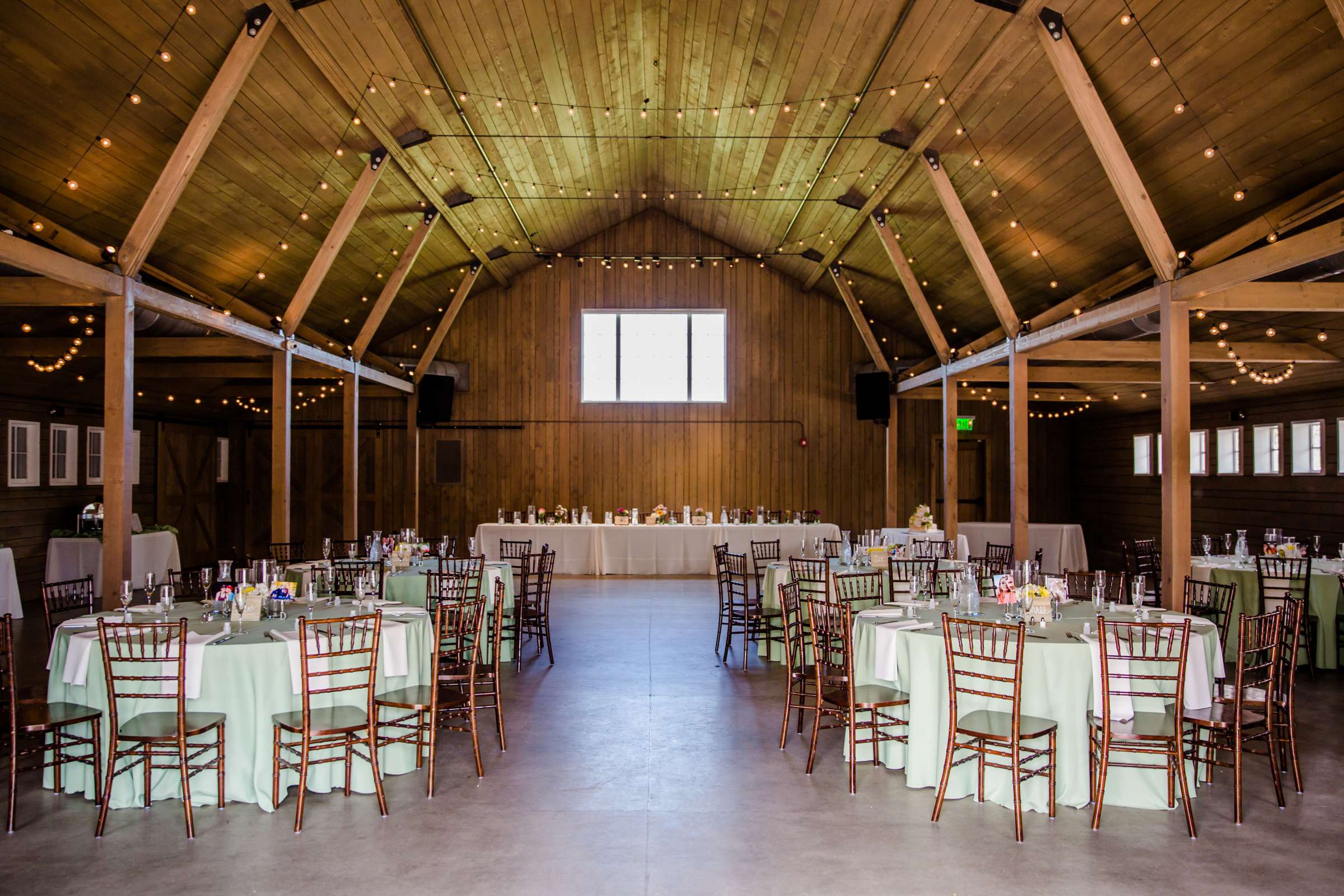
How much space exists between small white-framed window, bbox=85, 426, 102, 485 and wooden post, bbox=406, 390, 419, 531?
456 centimetres

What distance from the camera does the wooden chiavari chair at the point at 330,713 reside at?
4.36 meters

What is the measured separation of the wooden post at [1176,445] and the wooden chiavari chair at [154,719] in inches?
262

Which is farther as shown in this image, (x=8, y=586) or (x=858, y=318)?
(x=858, y=318)

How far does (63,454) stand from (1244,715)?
1378 cm

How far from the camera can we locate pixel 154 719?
4.43m

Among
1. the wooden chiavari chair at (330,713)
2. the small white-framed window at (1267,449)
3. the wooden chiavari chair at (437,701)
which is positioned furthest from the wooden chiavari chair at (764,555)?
the small white-framed window at (1267,449)

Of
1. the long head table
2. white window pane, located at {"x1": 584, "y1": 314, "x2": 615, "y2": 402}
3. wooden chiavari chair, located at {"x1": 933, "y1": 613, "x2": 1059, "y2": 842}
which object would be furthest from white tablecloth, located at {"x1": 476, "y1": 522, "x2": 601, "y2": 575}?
wooden chiavari chair, located at {"x1": 933, "y1": 613, "x2": 1059, "y2": 842}

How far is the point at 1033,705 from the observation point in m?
4.59

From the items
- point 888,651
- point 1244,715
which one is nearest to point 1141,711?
point 1244,715

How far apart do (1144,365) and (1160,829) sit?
9.99 metres

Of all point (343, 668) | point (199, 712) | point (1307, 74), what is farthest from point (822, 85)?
point (199, 712)

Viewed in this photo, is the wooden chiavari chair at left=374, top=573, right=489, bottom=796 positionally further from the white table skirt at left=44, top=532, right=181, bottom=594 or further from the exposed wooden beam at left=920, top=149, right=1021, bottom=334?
the white table skirt at left=44, top=532, right=181, bottom=594

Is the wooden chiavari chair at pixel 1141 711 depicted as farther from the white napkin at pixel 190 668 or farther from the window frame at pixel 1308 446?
the window frame at pixel 1308 446

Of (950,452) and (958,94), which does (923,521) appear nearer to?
(950,452)
